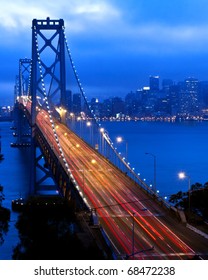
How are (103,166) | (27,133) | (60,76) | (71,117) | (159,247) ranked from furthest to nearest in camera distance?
(27,133) < (71,117) < (60,76) < (103,166) < (159,247)

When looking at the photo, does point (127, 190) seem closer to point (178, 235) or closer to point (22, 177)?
point (178, 235)

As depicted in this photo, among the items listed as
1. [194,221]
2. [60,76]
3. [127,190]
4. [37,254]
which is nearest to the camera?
[37,254]

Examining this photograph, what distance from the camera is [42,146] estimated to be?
21.8 metres

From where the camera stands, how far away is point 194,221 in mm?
12617

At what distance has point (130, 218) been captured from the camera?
12.7 meters

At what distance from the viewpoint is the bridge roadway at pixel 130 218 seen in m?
10.1

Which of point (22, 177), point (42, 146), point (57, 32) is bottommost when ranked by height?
point (22, 177)

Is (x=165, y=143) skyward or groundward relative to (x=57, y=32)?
→ groundward

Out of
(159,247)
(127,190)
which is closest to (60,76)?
(127,190)

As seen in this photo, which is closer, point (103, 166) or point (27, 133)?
point (103, 166)

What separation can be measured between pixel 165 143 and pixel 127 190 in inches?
1488

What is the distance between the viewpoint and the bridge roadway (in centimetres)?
1006

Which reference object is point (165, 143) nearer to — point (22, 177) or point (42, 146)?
point (22, 177)
